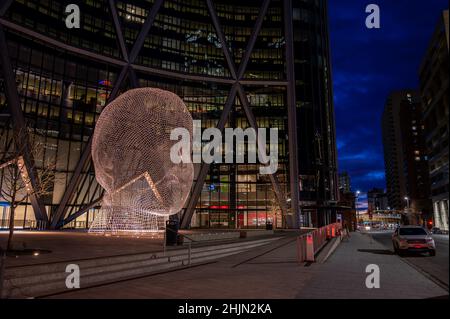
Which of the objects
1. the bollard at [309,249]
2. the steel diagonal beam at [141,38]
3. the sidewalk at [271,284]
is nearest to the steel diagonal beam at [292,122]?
the steel diagonal beam at [141,38]

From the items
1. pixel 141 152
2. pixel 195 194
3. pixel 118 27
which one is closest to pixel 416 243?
pixel 141 152

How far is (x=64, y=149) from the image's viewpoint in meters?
37.0

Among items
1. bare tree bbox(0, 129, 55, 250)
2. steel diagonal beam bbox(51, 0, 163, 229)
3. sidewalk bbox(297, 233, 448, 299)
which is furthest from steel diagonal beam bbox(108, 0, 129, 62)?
sidewalk bbox(297, 233, 448, 299)

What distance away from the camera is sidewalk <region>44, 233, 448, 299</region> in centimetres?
746

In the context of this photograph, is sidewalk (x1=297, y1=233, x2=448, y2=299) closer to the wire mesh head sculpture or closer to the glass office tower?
the wire mesh head sculpture

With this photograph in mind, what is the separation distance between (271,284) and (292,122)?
4200cm

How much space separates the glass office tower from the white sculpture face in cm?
1498

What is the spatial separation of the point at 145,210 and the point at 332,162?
5163 cm

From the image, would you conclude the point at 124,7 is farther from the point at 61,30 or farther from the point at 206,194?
the point at 206,194

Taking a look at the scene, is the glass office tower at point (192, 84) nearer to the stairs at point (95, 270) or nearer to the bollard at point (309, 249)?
the stairs at point (95, 270)

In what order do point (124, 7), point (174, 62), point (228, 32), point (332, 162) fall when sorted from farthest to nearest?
point (332, 162) → point (228, 32) → point (174, 62) → point (124, 7)

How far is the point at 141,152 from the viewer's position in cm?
1878

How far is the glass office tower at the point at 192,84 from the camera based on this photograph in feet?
115
